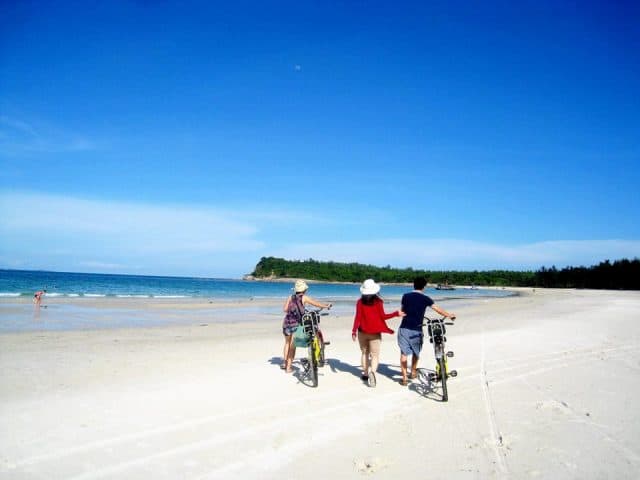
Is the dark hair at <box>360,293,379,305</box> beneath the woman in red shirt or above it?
above

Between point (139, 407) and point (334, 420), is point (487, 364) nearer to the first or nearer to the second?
point (334, 420)

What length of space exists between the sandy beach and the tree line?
92.9m

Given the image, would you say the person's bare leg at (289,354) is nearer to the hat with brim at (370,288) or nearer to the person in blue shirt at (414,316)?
the hat with brim at (370,288)

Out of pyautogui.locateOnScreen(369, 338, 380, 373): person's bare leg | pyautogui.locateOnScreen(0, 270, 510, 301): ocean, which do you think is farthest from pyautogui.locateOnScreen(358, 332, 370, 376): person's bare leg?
pyautogui.locateOnScreen(0, 270, 510, 301): ocean

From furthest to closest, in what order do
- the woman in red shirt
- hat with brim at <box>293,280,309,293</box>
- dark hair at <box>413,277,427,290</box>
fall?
hat with brim at <box>293,280,309,293</box> < the woman in red shirt < dark hair at <box>413,277,427,290</box>

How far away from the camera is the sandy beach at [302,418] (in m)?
4.57

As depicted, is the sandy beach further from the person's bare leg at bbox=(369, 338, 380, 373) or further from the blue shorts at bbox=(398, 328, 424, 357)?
the blue shorts at bbox=(398, 328, 424, 357)

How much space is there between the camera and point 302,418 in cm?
607

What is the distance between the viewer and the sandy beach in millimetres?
4566

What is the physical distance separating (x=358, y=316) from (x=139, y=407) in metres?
3.94

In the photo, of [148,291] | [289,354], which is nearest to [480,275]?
[148,291]

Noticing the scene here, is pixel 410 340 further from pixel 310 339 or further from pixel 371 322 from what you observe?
pixel 310 339

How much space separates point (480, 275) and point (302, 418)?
172339 millimetres

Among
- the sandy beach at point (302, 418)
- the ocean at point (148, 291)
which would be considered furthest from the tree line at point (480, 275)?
the sandy beach at point (302, 418)
